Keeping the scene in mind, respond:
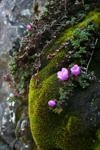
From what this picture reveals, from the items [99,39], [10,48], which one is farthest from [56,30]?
[10,48]

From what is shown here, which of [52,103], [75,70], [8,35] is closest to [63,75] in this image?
[75,70]

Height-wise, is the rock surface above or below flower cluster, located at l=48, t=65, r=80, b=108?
above

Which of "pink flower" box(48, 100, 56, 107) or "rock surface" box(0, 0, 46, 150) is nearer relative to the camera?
"pink flower" box(48, 100, 56, 107)

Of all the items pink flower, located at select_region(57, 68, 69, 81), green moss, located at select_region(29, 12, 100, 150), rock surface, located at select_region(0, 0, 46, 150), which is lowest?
green moss, located at select_region(29, 12, 100, 150)

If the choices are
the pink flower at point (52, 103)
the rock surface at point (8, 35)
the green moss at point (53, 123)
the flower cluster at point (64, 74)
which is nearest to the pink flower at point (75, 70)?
the flower cluster at point (64, 74)

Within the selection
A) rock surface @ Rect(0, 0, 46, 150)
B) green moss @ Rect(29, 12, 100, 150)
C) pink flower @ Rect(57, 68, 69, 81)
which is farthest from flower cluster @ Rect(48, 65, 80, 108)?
rock surface @ Rect(0, 0, 46, 150)

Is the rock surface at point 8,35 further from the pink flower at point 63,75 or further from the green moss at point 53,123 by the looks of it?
the pink flower at point 63,75

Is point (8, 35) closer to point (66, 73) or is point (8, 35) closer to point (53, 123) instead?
point (66, 73)

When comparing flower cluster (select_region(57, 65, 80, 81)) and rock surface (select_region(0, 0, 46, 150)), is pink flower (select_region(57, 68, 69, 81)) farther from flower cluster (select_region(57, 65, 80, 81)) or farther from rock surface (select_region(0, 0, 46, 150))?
rock surface (select_region(0, 0, 46, 150))

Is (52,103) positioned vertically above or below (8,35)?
below

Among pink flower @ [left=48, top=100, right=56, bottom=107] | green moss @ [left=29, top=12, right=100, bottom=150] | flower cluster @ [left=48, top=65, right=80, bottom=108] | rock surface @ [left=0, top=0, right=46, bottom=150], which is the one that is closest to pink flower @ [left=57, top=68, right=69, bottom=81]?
flower cluster @ [left=48, top=65, right=80, bottom=108]
